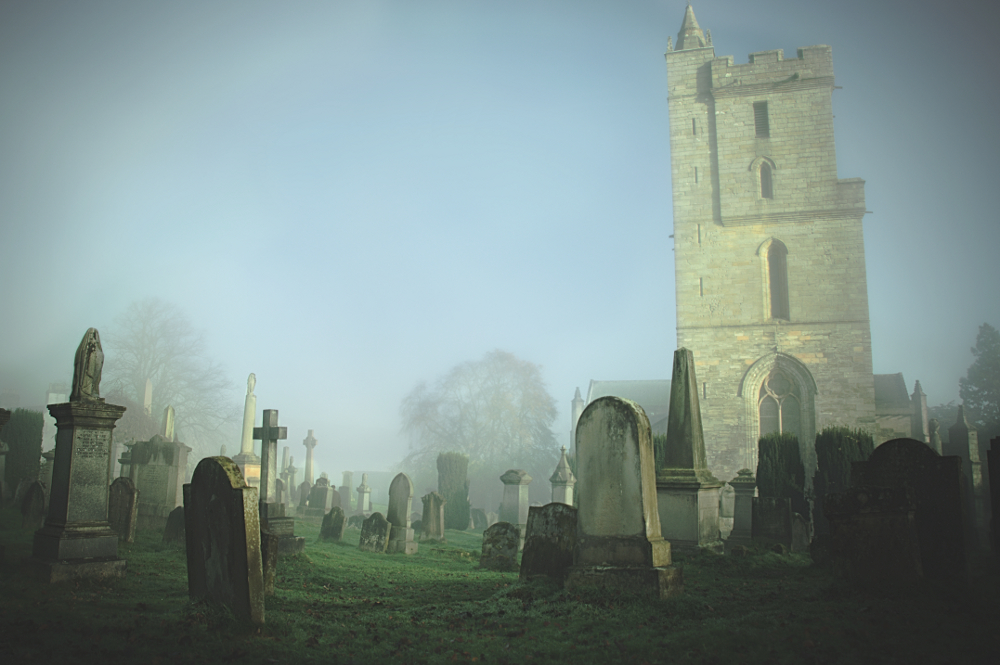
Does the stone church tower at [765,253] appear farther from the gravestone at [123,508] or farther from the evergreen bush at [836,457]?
the gravestone at [123,508]

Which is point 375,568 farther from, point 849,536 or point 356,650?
point 849,536

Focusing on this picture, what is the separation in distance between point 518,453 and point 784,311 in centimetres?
2007

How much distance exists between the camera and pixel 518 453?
4047 centimetres

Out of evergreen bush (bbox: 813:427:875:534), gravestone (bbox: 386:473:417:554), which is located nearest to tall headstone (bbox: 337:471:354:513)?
gravestone (bbox: 386:473:417:554)

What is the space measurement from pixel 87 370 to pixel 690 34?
28333 mm

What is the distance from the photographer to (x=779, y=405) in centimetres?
2431

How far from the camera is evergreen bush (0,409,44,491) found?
20.7m

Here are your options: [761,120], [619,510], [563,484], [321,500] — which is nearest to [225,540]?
[619,510]

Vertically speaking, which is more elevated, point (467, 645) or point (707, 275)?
point (707, 275)

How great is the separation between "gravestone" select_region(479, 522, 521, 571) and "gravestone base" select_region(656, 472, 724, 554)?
2.60 meters

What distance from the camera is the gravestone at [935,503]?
22.9ft

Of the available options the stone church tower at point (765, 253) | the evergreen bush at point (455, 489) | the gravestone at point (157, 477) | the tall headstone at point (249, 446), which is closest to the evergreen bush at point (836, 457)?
the stone church tower at point (765, 253)

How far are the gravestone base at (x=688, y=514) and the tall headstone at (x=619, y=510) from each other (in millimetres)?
3498

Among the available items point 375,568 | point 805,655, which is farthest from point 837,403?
point 805,655
